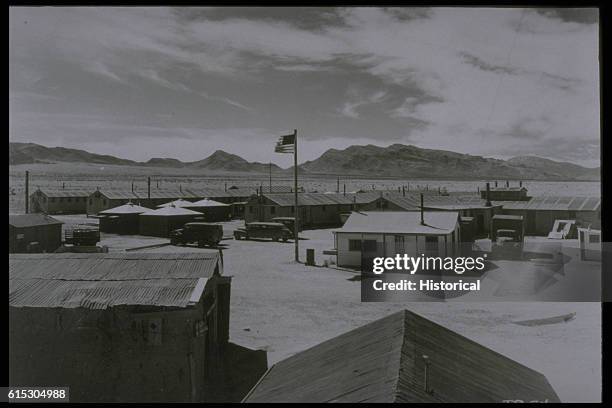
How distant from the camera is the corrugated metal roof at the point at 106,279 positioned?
33.9ft

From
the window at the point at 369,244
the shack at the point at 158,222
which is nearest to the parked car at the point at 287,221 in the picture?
the shack at the point at 158,222

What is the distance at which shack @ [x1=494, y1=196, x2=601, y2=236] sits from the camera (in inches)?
1409

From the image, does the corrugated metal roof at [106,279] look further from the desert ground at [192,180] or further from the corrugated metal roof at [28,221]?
the desert ground at [192,180]

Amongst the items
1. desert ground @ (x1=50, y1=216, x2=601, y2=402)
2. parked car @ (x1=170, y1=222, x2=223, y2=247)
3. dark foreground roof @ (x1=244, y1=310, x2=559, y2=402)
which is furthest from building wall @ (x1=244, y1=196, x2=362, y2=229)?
dark foreground roof @ (x1=244, y1=310, x2=559, y2=402)

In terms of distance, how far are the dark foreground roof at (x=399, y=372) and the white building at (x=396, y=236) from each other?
46.9 feet

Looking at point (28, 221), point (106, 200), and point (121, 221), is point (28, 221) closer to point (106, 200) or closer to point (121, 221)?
point (121, 221)

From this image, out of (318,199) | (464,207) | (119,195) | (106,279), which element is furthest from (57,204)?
(106,279)

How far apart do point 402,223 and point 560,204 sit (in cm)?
1880

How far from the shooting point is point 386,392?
640 cm

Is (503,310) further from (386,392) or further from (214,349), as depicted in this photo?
(386,392)

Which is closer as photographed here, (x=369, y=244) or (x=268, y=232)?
(x=369, y=244)

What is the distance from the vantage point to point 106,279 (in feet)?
36.3

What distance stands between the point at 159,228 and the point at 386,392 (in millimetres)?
29047

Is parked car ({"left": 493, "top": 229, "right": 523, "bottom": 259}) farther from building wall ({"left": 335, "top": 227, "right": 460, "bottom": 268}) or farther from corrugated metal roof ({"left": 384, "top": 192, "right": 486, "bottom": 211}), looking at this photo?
corrugated metal roof ({"left": 384, "top": 192, "right": 486, "bottom": 211})
